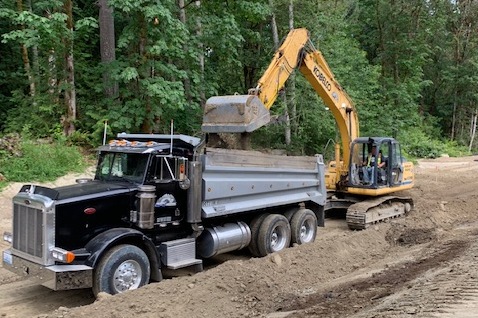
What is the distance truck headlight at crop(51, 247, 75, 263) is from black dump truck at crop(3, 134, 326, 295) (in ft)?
0.04

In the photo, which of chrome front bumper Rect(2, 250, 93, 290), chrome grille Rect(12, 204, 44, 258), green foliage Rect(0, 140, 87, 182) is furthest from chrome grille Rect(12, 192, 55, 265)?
green foliage Rect(0, 140, 87, 182)

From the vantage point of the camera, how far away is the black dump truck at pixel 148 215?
634cm

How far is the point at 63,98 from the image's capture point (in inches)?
643

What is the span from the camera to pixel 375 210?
11.9 metres

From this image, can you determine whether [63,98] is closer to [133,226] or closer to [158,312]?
[133,226]

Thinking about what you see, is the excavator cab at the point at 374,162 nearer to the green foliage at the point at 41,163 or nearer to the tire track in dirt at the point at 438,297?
the tire track in dirt at the point at 438,297

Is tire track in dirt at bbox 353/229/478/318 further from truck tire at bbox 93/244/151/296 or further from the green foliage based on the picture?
the green foliage

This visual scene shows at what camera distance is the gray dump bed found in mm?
7906

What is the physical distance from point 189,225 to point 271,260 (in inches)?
61.9

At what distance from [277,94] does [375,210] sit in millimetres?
4036

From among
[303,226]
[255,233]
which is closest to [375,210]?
[303,226]

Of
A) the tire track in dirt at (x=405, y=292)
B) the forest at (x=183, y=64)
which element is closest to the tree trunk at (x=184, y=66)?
the forest at (x=183, y=64)

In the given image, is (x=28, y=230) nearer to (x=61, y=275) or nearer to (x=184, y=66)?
(x=61, y=275)

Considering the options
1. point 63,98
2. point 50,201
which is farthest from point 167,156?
point 63,98
